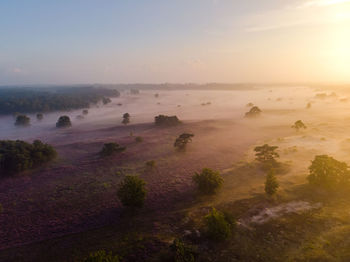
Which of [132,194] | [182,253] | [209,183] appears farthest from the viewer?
[209,183]

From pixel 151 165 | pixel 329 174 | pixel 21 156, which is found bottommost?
pixel 151 165

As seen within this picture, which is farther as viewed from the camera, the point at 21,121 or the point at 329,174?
the point at 21,121

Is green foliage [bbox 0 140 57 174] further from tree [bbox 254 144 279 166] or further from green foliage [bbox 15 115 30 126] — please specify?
green foliage [bbox 15 115 30 126]

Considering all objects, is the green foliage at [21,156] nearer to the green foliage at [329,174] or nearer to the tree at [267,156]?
the tree at [267,156]

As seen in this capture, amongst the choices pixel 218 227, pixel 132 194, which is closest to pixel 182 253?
pixel 218 227

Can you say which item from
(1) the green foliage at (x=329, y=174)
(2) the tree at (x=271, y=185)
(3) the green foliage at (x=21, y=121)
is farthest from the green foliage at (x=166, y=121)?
(3) the green foliage at (x=21, y=121)

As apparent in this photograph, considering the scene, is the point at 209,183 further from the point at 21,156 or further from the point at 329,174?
the point at 21,156

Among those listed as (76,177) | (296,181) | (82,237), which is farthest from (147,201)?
(296,181)
